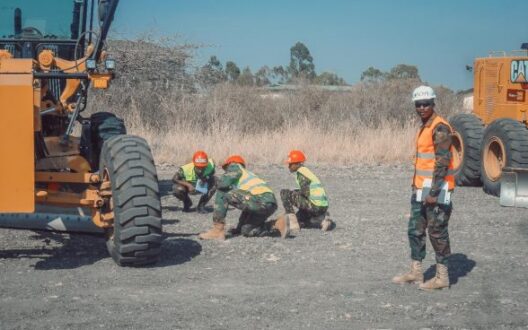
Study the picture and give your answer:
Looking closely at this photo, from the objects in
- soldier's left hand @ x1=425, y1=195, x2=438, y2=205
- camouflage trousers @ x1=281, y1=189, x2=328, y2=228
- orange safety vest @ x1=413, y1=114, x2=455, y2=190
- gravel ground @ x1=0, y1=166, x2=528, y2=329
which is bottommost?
gravel ground @ x1=0, y1=166, x2=528, y2=329

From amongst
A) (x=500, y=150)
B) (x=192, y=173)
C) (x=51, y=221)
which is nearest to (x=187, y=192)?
(x=192, y=173)

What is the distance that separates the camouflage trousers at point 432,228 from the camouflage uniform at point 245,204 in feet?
8.84

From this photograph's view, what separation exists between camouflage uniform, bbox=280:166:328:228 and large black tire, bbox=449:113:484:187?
5.08 meters

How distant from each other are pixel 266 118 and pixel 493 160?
1145 cm

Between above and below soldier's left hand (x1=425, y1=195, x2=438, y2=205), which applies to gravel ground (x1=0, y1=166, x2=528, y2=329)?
below

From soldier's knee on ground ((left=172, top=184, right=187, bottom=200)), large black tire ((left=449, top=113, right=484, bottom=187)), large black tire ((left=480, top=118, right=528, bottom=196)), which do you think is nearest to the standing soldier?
soldier's knee on ground ((left=172, top=184, right=187, bottom=200))

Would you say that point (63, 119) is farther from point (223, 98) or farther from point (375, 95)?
point (375, 95)

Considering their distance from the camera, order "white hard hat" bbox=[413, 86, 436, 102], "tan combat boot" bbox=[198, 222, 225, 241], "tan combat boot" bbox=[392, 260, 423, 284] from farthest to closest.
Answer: "tan combat boot" bbox=[198, 222, 225, 241]
"tan combat boot" bbox=[392, 260, 423, 284]
"white hard hat" bbox=[413, 86, 436, 102]

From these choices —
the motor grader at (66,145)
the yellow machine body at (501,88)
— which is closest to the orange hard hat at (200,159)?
the motor grader at (66,145)

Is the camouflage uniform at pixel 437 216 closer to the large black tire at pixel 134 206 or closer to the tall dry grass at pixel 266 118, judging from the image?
the large black tire at pixel 134 206

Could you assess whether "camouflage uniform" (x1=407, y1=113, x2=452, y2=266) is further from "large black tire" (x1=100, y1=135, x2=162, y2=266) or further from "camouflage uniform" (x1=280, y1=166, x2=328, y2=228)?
"camouflage uniform" (x1=280, y1=166, x2=328, y2=228)

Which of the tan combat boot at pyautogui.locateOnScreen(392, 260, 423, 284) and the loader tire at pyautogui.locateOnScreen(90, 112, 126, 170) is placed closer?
the tan combat boot at pyautogui.locateOnScreen(392, 260, 423, 284)

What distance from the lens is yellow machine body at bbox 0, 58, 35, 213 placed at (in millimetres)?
7520

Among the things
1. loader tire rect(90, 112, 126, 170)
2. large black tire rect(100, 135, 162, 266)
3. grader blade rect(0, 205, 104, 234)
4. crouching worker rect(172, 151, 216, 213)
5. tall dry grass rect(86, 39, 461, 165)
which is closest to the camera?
large black tire rect(100, 135, 162, 266)
